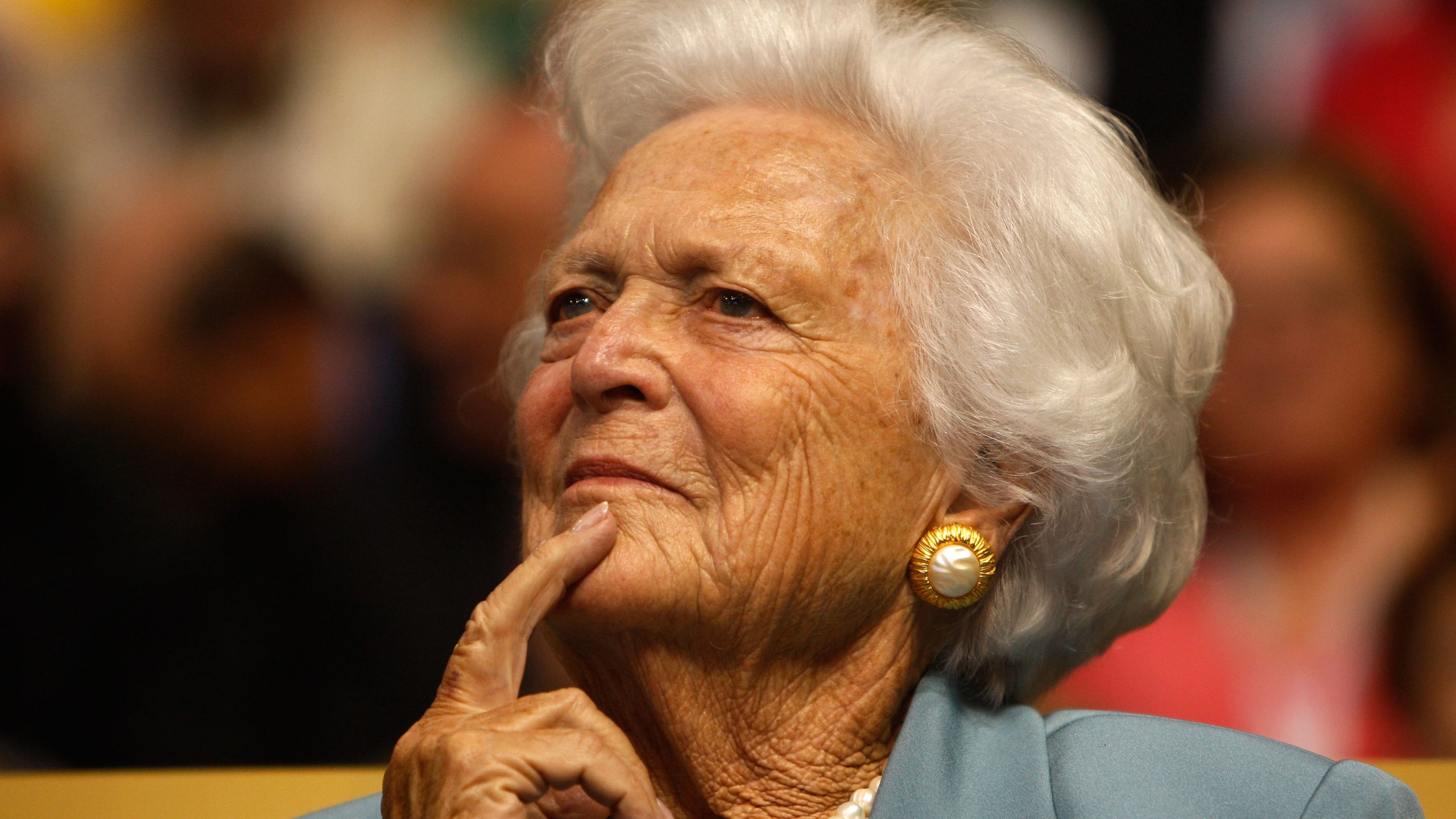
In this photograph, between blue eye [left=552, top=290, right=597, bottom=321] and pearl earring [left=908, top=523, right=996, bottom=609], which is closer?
pearl earring [left=908, top=523, right=996, bottom=609]

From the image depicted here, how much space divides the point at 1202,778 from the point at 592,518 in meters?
0.90

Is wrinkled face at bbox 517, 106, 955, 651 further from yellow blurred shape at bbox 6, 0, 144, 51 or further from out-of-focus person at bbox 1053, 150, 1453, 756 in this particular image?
yellow blurred shape at bbox 6, 0, 144, 51

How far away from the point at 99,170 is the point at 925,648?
301 centimetres

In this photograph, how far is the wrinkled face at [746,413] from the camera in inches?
68.2

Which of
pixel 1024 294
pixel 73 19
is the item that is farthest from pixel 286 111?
pixel 1024 294

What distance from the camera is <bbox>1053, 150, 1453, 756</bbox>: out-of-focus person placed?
343cm

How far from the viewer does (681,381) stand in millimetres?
1774

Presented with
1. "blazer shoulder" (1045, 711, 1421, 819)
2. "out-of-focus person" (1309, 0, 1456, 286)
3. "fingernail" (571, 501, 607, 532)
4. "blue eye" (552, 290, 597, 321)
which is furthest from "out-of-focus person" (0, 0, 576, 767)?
"out-of-focus person" (1309, 0, 1456, 286)

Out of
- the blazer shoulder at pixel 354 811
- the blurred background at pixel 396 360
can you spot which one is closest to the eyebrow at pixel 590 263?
the blazer shoulder at pixel 354 811

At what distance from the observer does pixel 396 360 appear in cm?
373

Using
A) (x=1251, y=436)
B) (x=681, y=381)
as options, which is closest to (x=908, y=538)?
(x=681, y=381)

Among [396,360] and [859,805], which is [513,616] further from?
[396,360]

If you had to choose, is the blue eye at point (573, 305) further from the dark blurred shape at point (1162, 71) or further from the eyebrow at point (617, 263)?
the dark blurred shape at point (1162, 71)

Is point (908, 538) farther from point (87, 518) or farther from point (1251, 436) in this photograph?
point (87, 518)
